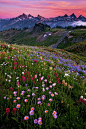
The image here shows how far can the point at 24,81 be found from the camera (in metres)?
4.16

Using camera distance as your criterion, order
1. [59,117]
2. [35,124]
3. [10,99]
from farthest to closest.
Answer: [10,99] < [59,117] < [35,124]

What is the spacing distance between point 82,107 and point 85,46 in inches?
1227

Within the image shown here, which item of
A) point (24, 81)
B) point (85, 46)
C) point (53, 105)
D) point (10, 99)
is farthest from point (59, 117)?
point (85, 46)

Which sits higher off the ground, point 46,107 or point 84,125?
point 46,107

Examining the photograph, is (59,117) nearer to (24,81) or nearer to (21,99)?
(21,99)

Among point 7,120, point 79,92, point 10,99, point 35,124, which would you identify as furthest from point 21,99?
point 79,92

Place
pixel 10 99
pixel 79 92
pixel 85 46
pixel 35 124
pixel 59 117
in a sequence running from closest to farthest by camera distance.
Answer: pixel 35 124 < pixel 59 117 < pixel 10 99 < pixel 79 92 < pixel 85 46

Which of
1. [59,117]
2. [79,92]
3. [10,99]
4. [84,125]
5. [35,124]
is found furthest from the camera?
[79,92]

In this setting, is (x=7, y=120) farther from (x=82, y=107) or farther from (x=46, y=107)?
(x=82, y=107)

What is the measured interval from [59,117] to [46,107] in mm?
502

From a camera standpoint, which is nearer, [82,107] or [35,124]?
[35,124]

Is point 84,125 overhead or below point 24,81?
below

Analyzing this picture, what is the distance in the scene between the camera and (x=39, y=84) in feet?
13.6

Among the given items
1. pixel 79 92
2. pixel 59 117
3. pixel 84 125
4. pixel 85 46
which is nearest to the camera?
pixel 84 125
